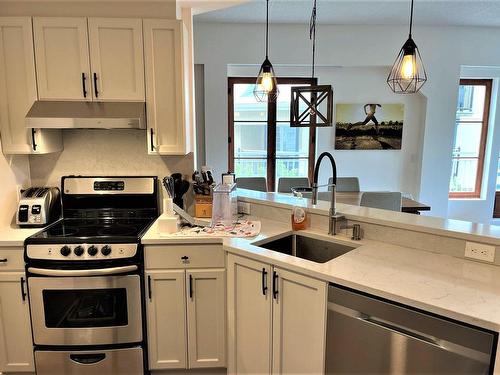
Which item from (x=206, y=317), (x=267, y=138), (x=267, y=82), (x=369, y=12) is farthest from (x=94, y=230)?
(x=369, y=12)

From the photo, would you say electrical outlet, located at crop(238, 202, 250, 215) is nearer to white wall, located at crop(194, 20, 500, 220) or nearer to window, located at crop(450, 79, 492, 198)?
white wall, located at crop(194, 20, 500, 220)

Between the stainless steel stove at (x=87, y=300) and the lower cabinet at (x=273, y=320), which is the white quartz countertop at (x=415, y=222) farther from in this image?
the stainless steel stove at (x=87, y=300)

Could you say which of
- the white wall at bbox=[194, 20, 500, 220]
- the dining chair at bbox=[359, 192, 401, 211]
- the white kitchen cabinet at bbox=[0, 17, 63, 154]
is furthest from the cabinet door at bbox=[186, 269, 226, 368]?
the white wall at bbox=[194, 20, 500, 220]

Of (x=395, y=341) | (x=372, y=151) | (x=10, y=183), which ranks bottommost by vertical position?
(x=395, y=341)

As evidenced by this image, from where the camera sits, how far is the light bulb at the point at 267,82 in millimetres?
2957

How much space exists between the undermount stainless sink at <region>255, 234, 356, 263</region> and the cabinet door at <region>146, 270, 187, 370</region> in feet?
1.96

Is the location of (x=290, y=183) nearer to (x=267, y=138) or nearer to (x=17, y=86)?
(x=267, y=138)

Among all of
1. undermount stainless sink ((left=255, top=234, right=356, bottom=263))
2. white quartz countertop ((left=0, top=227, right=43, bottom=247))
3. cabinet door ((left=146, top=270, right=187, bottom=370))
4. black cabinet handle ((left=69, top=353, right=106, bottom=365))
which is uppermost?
white quartz countertop ((left=0, top=227, right=43, bottom=247))

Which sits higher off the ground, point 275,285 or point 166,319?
point 275,285

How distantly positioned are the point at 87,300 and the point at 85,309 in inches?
2.7

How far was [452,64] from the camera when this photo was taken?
511 centimetres

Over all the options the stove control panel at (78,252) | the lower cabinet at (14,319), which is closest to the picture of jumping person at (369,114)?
the stove control panel at (78,252)

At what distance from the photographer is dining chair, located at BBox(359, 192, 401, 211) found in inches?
142

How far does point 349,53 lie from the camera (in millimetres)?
4988
